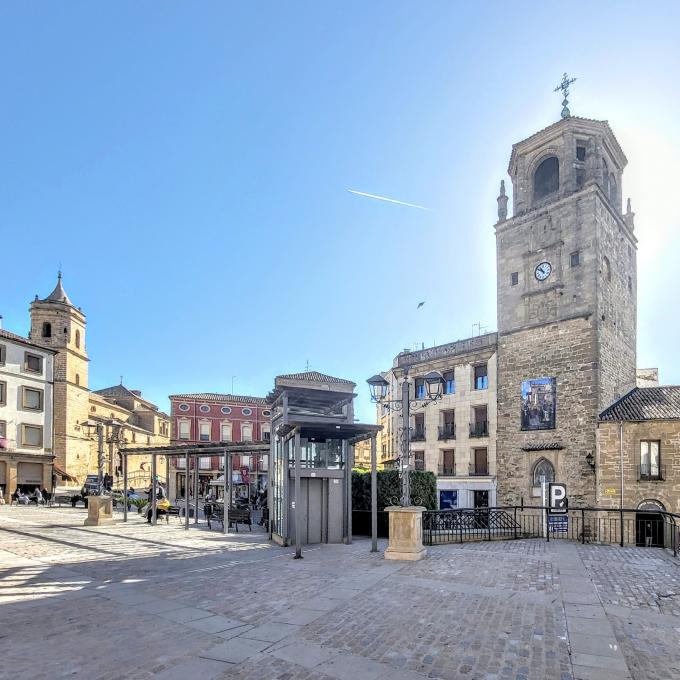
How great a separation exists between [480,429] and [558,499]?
1707 cm

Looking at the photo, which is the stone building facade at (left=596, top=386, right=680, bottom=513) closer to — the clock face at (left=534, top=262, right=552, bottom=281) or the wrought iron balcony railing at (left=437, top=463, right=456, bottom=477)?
the clock face at (left=534, top=262, right=552, bottom=281)

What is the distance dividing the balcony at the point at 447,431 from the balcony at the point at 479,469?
7.21ft

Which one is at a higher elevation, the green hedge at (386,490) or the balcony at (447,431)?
the balcony at (447,431)

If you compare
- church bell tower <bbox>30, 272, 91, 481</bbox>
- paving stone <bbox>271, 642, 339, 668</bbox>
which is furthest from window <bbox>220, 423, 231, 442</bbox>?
paving stone <bbox>271, 642, 339, 668</bbox>

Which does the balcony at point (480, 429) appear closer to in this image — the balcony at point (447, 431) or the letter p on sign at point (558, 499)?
the balcony at point (447, 431)

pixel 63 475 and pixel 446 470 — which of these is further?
pixel 63 475

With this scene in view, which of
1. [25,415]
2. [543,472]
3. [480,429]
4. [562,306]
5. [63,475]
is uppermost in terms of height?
[562,306]

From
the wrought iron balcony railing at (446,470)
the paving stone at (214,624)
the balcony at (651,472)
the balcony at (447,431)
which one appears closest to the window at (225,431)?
the balcony at (447,431)

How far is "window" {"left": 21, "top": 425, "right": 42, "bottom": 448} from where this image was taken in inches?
1439

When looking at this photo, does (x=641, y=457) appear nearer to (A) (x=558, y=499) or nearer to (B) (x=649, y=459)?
(B) (x=649, y=459)

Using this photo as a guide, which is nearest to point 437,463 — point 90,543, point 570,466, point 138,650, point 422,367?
point 422,367

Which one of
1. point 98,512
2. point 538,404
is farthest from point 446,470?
point 98,512

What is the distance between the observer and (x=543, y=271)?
29.0 m

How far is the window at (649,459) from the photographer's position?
23.4 metres
